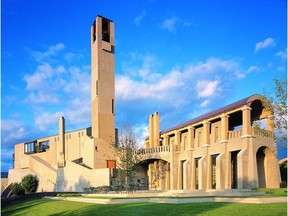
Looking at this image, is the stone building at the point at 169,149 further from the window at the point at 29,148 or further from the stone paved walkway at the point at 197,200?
the stone paved walkway at the point at 197,200

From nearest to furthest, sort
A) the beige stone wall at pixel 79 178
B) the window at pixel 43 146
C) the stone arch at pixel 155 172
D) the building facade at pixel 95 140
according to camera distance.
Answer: the beige stone wall at pixel 79 178
the stone arch at pixel 155 172
the building facade at pixel 95 140
the window at pixel 43 146

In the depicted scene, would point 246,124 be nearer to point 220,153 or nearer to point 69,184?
point 220,153

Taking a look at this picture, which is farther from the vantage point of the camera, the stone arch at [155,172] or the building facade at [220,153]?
the stone arch at [155,172]

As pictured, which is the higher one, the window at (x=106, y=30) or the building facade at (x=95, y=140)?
the window at (x=106, y=30)

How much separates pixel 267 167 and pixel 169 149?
1161 cm

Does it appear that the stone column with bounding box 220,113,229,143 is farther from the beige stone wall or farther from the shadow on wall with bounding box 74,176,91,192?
the shadow on wall with bounding box 74,176,91,192

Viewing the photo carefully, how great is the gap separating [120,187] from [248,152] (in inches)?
614

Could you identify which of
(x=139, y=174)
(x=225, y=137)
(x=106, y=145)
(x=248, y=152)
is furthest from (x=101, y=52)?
(x=248, y=152)

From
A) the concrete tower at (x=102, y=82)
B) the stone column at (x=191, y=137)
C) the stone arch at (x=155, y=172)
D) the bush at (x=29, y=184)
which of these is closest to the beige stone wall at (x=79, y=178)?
the concrete tower at (x=102, y=82)

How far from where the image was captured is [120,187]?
1398 inches

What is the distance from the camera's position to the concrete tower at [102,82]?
42812 millimetres

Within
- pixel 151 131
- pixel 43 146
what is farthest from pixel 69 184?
pixel 43 146

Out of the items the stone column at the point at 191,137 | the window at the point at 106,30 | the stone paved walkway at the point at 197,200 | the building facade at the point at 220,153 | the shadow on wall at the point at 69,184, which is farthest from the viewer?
the window at the point at 106,30

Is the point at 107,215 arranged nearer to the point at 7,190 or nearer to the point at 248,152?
the point at 248,152
